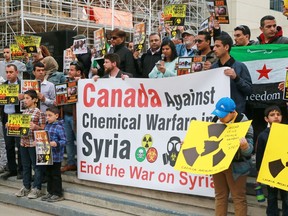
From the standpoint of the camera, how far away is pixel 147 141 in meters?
5.77

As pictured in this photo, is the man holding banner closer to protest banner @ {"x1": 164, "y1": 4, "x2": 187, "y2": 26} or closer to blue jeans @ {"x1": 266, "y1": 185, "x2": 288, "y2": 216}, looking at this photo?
blue jeans @ {"x1": 266, "y1": 185, "x2": 288, "y2": 216}

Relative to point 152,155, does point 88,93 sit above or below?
above

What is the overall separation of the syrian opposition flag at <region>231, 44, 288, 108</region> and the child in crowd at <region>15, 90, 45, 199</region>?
2.97 metres

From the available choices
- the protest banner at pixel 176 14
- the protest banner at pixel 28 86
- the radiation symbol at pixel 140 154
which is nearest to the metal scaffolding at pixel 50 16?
the protest banner at pixel 176 14

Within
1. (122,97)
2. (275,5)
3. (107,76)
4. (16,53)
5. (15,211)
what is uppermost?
(275,5)

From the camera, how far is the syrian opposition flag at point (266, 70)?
5.80 metres

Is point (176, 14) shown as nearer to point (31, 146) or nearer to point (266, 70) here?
point (266, 70)

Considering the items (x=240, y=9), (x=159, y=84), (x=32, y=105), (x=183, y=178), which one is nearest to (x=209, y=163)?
(x=183, y=178)

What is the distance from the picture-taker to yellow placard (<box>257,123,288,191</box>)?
4.07m

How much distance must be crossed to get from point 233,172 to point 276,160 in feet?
1.40

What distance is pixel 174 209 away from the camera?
5301 millimetres

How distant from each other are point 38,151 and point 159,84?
1920mm

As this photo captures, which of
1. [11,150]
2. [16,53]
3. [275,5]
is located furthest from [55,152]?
[275,5]

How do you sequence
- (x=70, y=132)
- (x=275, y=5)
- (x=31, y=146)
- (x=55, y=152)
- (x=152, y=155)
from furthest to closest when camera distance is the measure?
1. (x=275, y=5)
2. (x=70, y=132)
3. (x=31, y=146)
4. (x=55, y=152)
5. (x=152, y=155)
